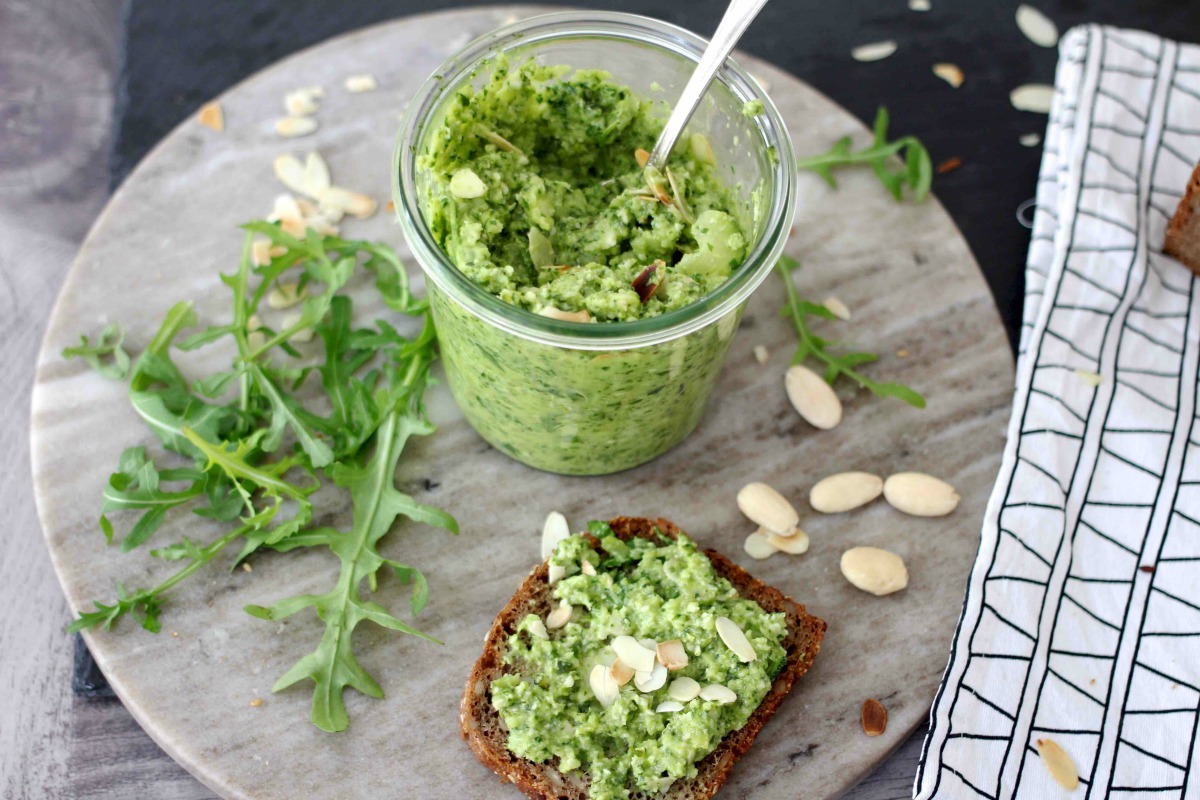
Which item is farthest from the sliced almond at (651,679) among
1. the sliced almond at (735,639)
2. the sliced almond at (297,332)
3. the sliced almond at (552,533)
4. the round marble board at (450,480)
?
the sliced almond at (297,332)

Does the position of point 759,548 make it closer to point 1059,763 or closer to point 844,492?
point 844,492

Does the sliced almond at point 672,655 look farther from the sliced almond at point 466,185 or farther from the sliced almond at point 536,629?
the sliced almond at point 466,185

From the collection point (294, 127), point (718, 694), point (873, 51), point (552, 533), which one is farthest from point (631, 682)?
point (873, 51)

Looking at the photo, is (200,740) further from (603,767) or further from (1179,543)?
(1179,543)

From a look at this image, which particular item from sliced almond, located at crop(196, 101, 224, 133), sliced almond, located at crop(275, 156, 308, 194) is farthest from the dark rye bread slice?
sliced almond, located at crop(196, 101, 224, 133)

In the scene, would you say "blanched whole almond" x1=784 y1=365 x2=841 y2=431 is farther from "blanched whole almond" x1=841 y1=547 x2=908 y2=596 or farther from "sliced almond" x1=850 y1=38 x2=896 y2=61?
"sliced almond" x1=850 y1=38 x2=896 y2=61
